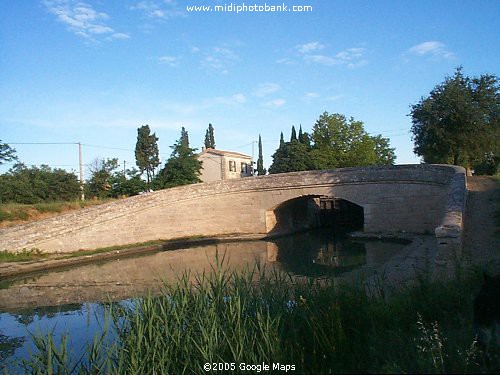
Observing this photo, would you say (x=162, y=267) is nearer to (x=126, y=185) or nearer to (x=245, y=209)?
(x=245, y=209)

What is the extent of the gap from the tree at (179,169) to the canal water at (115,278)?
7463 mm

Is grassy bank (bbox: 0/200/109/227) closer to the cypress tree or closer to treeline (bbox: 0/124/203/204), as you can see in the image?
treeline (bbox: 0/124/203/204)

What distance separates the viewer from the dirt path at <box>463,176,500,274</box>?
24.4ft

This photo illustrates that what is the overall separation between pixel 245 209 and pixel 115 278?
10.1 meters

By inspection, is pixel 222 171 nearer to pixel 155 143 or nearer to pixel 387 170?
pixel 155 143

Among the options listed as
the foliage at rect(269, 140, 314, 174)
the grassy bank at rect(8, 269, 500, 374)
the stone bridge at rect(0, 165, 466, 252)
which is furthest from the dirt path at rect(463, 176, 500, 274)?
the foliage at rect(269, 140, 314, 174)

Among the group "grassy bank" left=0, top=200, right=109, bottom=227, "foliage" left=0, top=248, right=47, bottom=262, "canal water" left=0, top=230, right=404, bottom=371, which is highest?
"grassy bank" left=0, top=200, right=109, bottom=227

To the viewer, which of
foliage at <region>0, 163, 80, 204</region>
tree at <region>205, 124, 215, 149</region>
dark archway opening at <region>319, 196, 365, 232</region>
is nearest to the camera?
foliage at <region>0, 163, 80, 204</region>

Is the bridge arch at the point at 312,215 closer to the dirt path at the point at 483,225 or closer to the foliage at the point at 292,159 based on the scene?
the foliage at the point at 292,159

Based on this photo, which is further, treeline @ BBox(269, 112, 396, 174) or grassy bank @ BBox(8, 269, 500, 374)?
treeline @ BBox(269, 112, 396, 174)

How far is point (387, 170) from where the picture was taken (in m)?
18.6

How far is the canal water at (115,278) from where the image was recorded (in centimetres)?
720

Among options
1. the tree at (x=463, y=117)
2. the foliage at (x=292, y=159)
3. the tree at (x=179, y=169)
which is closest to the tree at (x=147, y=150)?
the tree at (x=179, y=169)

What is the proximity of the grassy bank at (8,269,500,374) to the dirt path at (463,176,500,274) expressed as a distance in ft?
7.13
